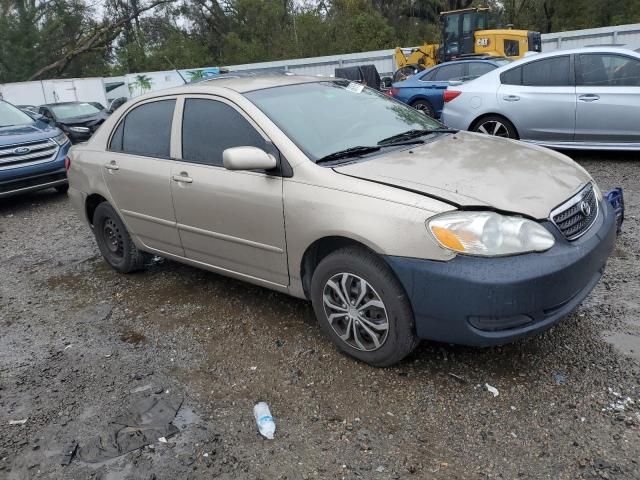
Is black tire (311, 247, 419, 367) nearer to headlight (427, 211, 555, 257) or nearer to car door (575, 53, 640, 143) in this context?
headlight (427, 211, 555, 257)

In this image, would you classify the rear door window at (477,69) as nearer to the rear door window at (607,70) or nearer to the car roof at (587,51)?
the car roof at (587,51)

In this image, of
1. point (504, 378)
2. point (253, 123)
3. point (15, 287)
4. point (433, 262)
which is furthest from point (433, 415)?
point (15, 287)

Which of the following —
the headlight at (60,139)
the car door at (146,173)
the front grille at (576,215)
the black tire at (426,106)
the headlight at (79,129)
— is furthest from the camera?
the headlight at (79,129)

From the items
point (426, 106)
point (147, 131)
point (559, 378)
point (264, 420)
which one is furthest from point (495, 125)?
point (264, 420)

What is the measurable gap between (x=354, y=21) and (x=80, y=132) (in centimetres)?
2615

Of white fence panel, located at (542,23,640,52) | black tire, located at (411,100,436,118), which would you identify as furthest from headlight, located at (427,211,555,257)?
white fence panel, located at (542,23,640,52)

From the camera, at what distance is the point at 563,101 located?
7.32 metres

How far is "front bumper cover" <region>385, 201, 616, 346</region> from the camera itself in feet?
8.73

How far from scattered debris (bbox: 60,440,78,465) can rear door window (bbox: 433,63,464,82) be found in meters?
10.9

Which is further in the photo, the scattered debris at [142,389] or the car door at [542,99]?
the car door at [542,99]

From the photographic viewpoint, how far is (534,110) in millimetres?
7520

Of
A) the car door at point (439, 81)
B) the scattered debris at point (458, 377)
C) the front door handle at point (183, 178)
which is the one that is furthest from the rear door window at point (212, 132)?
the car door at point (439, 81)

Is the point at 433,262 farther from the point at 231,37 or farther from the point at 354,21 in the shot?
the point at 231,37

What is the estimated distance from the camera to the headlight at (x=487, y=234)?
2.70m
